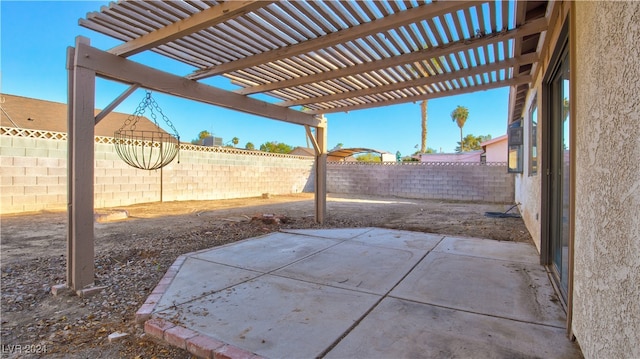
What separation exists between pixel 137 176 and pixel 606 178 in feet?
38.3

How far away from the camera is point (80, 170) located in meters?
2.97

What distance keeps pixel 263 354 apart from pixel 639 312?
1722mm

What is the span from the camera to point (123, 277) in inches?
132

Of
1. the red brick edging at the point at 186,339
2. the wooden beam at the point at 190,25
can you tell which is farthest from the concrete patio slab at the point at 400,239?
the wooden beam at the point at 190,25

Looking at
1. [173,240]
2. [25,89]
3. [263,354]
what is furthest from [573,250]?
[25,89]

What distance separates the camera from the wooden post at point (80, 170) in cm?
292

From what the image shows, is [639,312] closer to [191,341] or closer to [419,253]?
[191,341]

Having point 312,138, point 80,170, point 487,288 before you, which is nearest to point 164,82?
point 80,170

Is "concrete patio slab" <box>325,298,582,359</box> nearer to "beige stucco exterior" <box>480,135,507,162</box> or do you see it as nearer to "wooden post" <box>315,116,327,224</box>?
"wooden post" <box>315,116,327,224</box>

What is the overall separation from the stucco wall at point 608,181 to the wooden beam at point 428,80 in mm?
1966

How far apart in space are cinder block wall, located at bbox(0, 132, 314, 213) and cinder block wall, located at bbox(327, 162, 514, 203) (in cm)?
250

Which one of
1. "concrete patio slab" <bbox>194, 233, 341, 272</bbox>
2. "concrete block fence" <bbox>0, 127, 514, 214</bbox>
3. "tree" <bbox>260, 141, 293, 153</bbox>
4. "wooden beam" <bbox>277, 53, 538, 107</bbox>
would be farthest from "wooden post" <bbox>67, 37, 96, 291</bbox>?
"tree" <bbox>260, 141, 293, 153</bbox>

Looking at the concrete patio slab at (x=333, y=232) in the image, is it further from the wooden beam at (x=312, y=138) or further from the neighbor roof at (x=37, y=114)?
the neighbor roof at (x=37, y=114)

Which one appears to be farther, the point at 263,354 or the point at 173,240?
the point at 173,240
